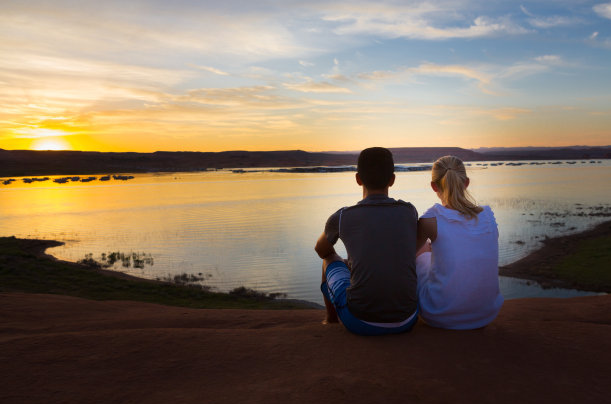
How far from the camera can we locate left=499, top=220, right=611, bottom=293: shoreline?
50.9 ft

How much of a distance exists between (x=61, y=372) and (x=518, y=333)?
4.54m

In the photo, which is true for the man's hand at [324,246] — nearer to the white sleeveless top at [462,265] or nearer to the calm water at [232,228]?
the white sleeveless top at [462,265]

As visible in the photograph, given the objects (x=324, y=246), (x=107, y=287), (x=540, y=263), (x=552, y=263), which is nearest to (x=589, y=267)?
(x=552, y=263)

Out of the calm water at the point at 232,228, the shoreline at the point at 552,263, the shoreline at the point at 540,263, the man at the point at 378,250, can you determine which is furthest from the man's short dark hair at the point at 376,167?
the shoreline at the point at 552,263

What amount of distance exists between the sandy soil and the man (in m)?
0.30

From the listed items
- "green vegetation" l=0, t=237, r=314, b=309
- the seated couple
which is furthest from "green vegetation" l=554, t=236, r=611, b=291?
the seated couple

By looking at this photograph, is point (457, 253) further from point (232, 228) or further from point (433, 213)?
point (232, 228)

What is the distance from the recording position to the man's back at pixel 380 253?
395 cm

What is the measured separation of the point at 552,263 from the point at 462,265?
54.1 ft

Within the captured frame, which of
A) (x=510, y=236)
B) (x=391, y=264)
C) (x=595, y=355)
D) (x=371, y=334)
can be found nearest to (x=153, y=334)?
(x=371, y=334)

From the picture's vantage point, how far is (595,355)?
4.11 m

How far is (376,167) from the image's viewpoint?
413 cm

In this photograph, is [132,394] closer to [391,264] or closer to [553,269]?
[391,264]

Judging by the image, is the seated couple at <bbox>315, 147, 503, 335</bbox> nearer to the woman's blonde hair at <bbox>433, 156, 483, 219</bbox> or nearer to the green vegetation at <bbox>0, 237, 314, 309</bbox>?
the woman's blonde hair at <bbox>433, 156, 483, 219</bbox>
